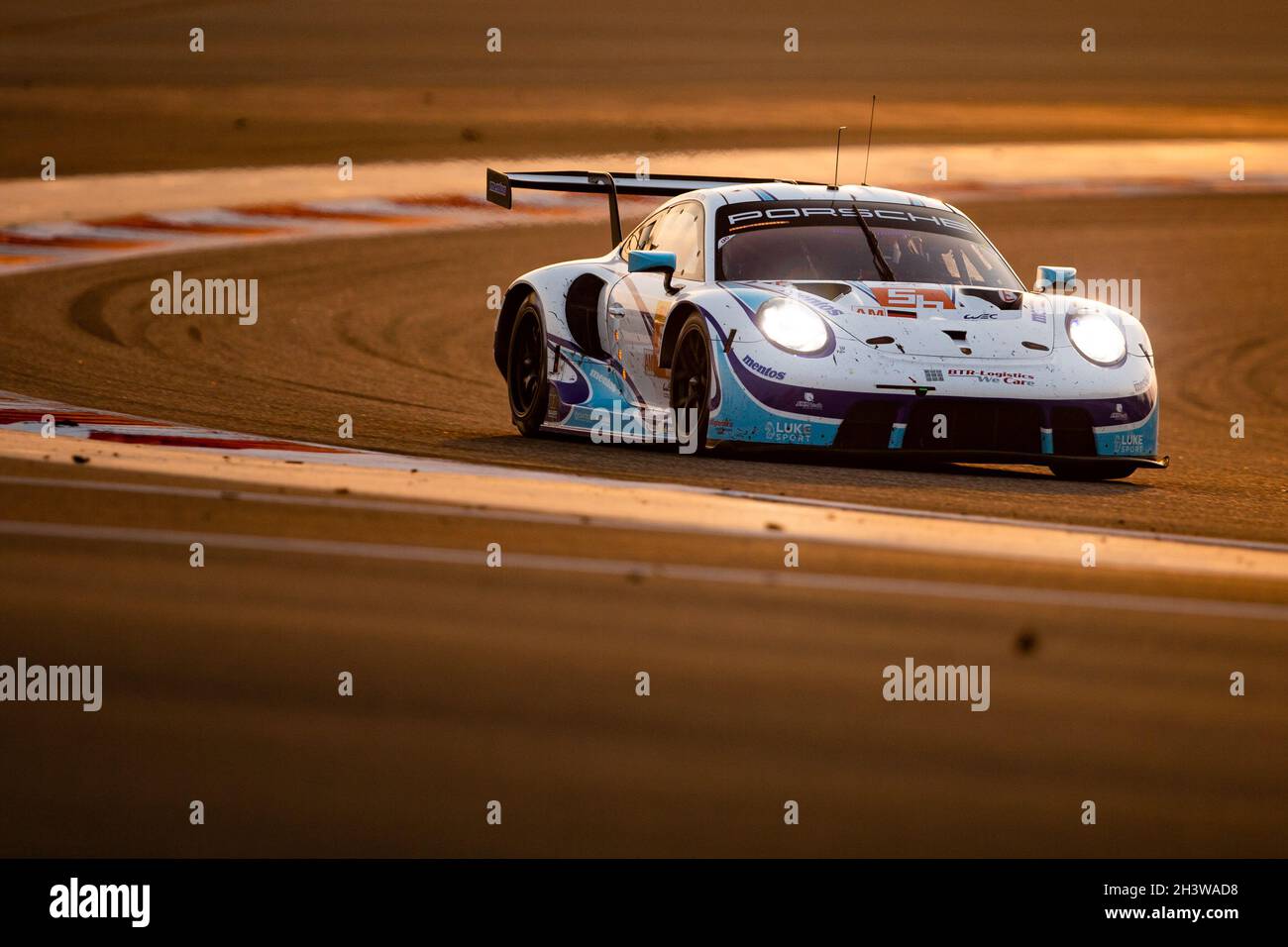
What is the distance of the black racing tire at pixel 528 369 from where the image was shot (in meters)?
11.3

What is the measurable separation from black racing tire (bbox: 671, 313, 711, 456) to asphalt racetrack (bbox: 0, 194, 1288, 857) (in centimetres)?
24

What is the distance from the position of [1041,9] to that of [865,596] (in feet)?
119

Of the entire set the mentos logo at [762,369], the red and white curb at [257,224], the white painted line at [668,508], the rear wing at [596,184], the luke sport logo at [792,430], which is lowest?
the white painted line at [668,508]

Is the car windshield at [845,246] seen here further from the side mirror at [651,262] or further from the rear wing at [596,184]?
the rear wing at [596,184]

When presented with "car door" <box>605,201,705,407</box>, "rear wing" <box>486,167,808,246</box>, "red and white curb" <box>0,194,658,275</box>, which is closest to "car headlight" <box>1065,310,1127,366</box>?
"car door" <box>605,201,705,407</box>

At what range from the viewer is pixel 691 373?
32.3ft

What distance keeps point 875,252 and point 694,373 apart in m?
1.13

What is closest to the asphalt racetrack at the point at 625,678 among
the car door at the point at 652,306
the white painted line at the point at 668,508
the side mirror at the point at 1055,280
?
the white painted line at the point at 668,508

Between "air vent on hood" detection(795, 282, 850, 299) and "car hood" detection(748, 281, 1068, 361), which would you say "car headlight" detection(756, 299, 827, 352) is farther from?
"air vent on hood" detection(795, 282, 850, 299)

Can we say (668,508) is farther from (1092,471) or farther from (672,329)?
(1092,471)

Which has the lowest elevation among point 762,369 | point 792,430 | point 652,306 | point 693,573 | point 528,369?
point 693,573

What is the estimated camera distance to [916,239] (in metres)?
10.5

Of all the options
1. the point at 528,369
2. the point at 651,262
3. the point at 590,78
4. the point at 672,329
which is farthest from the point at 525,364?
the point at 590,78
